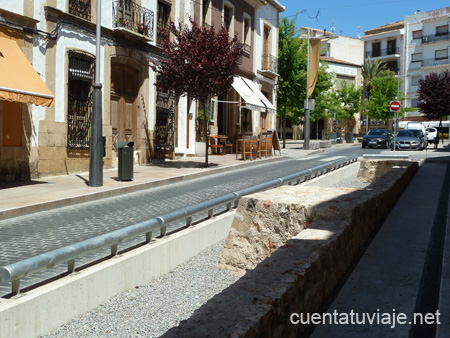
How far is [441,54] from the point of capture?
60.6 meters

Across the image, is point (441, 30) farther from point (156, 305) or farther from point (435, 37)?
point (156, 305)

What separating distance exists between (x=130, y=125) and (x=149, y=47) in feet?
10.1

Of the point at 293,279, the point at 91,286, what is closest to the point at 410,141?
the point at 91,286

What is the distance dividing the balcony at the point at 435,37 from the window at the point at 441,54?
1.34 metres

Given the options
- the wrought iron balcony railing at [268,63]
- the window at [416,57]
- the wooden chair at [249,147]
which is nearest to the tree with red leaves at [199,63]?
the wooden chair at [249,147]

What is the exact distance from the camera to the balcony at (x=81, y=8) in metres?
14.6

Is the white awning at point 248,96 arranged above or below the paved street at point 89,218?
above

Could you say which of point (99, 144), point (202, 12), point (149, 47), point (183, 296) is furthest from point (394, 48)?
point (183, 296)

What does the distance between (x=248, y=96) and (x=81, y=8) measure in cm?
1017

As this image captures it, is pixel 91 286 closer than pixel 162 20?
Yes

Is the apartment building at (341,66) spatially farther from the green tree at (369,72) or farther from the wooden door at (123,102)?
the wooden door at (123,102)

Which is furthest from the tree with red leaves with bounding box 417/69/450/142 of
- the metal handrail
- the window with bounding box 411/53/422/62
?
the metal handrail

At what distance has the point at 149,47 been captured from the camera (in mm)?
18719

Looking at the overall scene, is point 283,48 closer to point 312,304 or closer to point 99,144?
point 99,144
